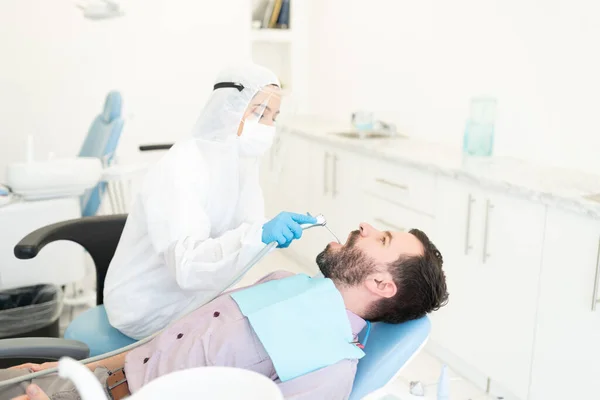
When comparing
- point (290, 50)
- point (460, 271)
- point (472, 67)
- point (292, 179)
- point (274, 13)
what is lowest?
point (460, 271)

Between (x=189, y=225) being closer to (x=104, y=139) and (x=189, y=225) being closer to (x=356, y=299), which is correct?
→ (x=356, y=299)

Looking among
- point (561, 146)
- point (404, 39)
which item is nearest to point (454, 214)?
point (561, 146)

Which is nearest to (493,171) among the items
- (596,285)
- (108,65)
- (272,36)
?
(596,285)

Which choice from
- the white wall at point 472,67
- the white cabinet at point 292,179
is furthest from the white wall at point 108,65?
the white wall at point 472,67

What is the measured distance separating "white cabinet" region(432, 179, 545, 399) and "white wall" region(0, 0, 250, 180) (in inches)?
84.5

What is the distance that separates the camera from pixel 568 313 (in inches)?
78.5

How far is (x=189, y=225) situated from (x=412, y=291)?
0.57 m

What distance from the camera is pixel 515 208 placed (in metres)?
2.16

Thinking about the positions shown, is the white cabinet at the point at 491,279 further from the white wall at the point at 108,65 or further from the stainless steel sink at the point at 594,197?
the white wall at the point at 108,65

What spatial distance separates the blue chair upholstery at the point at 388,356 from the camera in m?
1.30

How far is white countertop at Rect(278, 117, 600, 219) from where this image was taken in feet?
6.60

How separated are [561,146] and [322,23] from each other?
7.19 feet

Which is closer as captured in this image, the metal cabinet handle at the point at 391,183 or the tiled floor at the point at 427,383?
the tiled floor at the point at 427,383

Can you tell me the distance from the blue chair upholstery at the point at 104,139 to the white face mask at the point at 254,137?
1284mm
